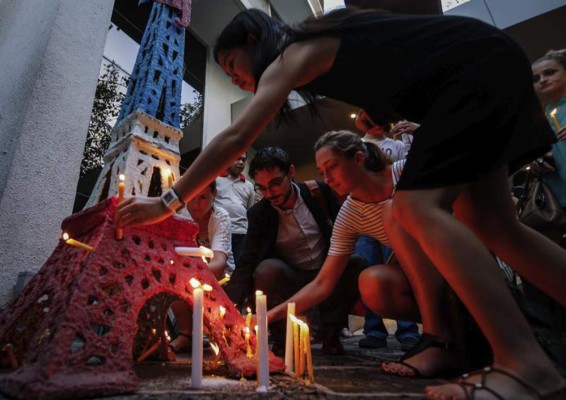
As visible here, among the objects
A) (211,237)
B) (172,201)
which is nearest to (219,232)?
(211,237)

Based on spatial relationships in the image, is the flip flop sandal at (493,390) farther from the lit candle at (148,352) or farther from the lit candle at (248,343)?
the lit candle at (148,352)

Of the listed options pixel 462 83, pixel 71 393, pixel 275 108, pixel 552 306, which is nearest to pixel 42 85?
pixel 275 108

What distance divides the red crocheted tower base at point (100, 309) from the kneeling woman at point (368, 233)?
60 cm

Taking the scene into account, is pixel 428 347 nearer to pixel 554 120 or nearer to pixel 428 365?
pixel 428 365

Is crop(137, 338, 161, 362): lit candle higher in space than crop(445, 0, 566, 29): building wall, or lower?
lower

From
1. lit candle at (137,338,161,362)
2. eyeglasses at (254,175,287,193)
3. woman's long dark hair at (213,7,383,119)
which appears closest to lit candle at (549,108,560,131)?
woman's long dark hair at (213,7,383,119)

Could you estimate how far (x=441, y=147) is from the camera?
3.25 ft

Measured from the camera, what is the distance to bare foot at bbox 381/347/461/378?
1.30 metres

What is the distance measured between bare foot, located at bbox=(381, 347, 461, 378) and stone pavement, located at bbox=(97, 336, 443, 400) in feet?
0.14

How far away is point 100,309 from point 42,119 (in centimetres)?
285

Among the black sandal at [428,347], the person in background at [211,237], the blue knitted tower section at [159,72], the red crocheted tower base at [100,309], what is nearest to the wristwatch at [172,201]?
the red crocheted tower base at [100,309]

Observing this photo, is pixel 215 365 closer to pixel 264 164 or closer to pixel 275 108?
pixel 275 108

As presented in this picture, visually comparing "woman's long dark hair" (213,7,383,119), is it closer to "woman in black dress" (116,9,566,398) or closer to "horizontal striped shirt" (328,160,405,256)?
"woman in black dress" (116,9,566,398)

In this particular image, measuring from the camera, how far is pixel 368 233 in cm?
214
